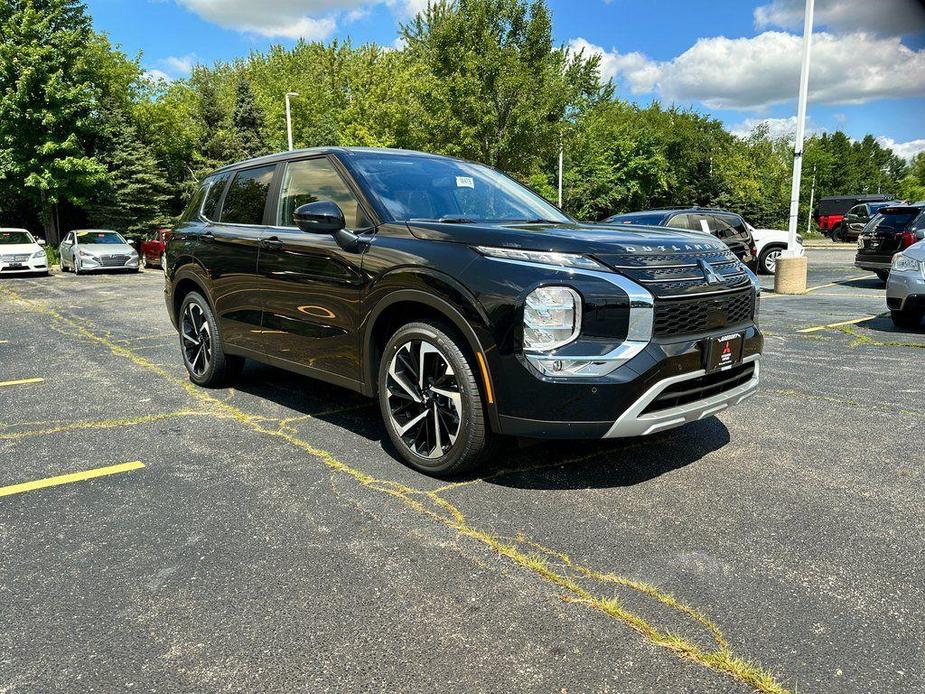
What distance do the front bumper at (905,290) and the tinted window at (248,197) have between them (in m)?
7.26

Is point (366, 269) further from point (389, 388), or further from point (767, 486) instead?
point (767, 486)

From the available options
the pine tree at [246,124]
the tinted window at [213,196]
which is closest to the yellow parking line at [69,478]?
the tinted window at [213,196]

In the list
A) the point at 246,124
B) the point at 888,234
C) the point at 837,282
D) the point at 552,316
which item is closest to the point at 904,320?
the point at 888,234

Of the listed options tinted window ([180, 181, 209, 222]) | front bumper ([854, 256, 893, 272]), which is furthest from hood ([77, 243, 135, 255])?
front bumper ([854, 256, 893, 272])

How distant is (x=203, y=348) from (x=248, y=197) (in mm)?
1434

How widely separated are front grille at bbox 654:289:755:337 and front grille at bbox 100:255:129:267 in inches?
869

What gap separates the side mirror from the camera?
3887mm

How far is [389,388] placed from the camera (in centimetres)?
389

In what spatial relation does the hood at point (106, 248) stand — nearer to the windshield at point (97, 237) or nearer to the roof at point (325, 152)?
the windshield at point (97, 237)

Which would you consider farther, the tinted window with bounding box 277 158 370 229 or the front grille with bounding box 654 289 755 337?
the tinted window with bounding box 277 158 370 229

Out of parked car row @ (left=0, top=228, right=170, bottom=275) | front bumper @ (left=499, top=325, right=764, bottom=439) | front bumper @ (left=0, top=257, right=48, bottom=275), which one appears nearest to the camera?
front bumper @ (left=499, top=325, right=764, bottom=439)

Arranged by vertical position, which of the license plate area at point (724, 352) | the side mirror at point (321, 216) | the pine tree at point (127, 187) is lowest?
the license plate area at point (724, 352)

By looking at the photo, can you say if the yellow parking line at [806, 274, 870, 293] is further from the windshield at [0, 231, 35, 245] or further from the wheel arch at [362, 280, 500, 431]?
the windshield at [0, 231, 35, 245]

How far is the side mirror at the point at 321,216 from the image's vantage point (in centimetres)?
389
